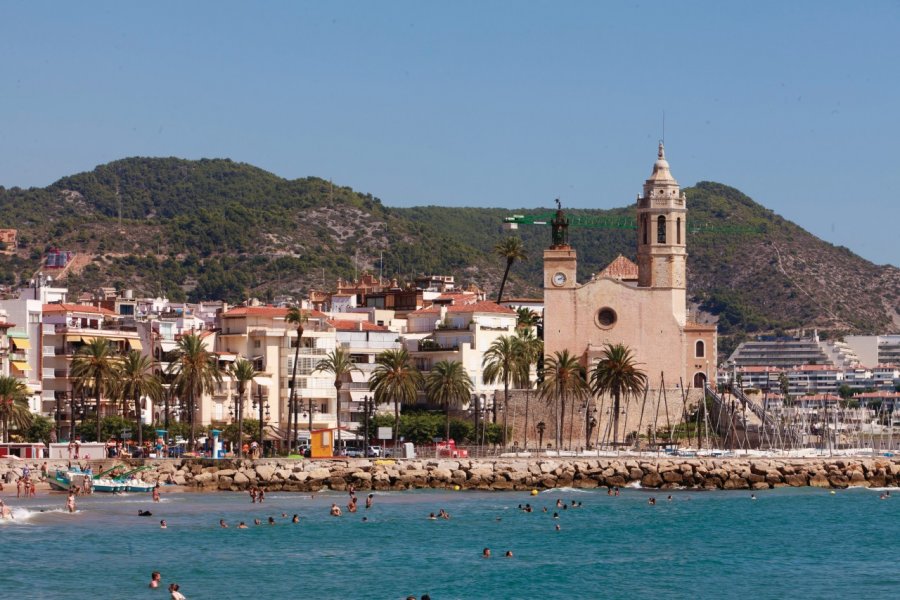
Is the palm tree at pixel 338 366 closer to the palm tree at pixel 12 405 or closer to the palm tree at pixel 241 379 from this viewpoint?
the palm tree at pixel 241 379

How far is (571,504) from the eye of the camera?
76.6 meters

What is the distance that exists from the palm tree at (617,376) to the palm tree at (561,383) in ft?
3.43

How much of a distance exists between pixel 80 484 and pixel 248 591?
29.2 m

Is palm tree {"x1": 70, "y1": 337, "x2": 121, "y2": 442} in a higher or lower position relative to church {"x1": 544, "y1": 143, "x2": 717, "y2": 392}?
lower

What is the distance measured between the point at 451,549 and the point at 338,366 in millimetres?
41269

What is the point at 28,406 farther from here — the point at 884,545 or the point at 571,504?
the point at 884,545

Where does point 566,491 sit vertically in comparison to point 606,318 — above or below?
below

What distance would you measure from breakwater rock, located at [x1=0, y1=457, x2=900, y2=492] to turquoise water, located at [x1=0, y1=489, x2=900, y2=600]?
361cm

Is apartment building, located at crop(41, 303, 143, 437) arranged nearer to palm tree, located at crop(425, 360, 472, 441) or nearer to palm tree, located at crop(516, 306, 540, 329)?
palm tree, located at crop(425, 360, 472, 441)

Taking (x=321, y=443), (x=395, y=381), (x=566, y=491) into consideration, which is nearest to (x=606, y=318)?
(x=395, y=381)

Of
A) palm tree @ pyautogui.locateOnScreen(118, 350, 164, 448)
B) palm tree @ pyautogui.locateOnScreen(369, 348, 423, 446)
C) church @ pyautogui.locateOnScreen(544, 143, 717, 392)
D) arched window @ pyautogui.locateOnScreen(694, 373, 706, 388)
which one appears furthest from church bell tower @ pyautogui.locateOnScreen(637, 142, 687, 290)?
palm tree @ pyautogui.locateOnScreen(118, 350, 164, 448)

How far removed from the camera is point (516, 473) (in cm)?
8644

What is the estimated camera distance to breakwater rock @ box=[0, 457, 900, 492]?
3233 inches

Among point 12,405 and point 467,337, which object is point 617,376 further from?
point 12,405
